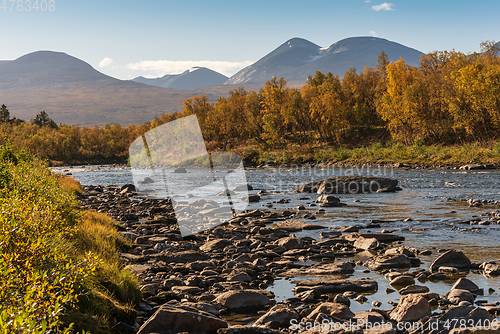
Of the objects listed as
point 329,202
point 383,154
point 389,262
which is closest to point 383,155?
point 383,154

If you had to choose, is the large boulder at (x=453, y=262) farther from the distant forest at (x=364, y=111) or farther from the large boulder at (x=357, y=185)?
the distant forest at (x=364, y=111)

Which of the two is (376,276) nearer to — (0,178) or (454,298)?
(454,298)

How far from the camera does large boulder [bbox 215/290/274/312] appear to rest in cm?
780

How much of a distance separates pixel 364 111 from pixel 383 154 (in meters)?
26.1

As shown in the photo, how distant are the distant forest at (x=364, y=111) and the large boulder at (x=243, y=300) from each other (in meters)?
49.9

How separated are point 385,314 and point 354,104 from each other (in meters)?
83.2

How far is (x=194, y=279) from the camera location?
9.30 meters

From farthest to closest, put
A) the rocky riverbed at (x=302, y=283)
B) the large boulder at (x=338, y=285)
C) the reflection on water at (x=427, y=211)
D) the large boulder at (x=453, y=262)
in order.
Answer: the reflection on water at (x=427, y=211) < the large boulder at (x=453, y=262) < the large boulder at (x=338, y=285) < the rocky riverbed at (x=302, y=283)

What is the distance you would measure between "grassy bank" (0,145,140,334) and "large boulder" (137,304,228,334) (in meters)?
0.72

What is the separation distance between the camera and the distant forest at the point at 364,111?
52.1 metres

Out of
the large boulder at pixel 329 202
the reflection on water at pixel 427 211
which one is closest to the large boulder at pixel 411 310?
the reflection on water at pixel 427 211

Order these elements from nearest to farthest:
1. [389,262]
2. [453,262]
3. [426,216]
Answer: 1. [453,262]
2. [389,262]
3. [426,216]

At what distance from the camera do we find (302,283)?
29.7 ft

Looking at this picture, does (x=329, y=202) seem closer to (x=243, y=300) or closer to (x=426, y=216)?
(x=426, y=216)
